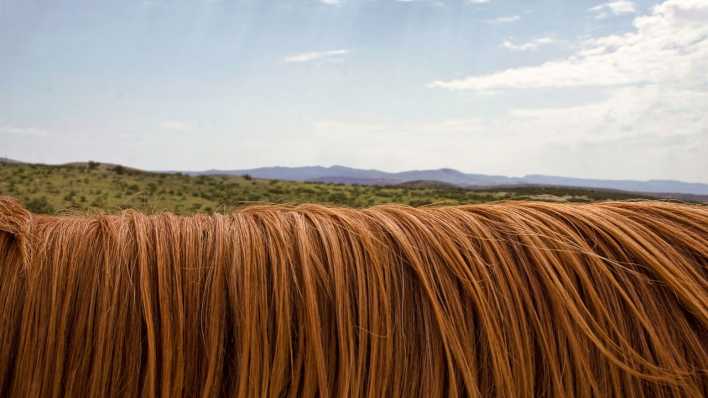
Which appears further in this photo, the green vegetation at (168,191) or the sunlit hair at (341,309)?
the green vegetation at (168,191)

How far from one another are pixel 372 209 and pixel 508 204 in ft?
1.58

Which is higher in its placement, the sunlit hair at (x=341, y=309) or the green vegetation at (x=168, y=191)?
the sunlit hair at (x=341, y=309)

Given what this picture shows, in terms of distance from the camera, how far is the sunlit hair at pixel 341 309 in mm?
1281

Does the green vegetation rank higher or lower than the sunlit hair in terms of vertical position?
lower

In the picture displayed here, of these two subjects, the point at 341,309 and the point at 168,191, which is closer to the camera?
the point at 341,309

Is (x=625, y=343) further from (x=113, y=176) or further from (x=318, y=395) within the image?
(x=113, y=176)

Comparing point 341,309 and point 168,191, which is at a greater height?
point 341,309

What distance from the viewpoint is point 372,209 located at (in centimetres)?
166

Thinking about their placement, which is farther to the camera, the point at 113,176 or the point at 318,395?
the point at 113,176

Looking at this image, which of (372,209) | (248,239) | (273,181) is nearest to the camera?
(248,239)

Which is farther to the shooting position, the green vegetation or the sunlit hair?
the green vegetation

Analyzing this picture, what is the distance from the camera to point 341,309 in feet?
4.31

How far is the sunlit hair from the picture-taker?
1.28 m

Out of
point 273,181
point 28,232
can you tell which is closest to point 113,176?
point 273,181
